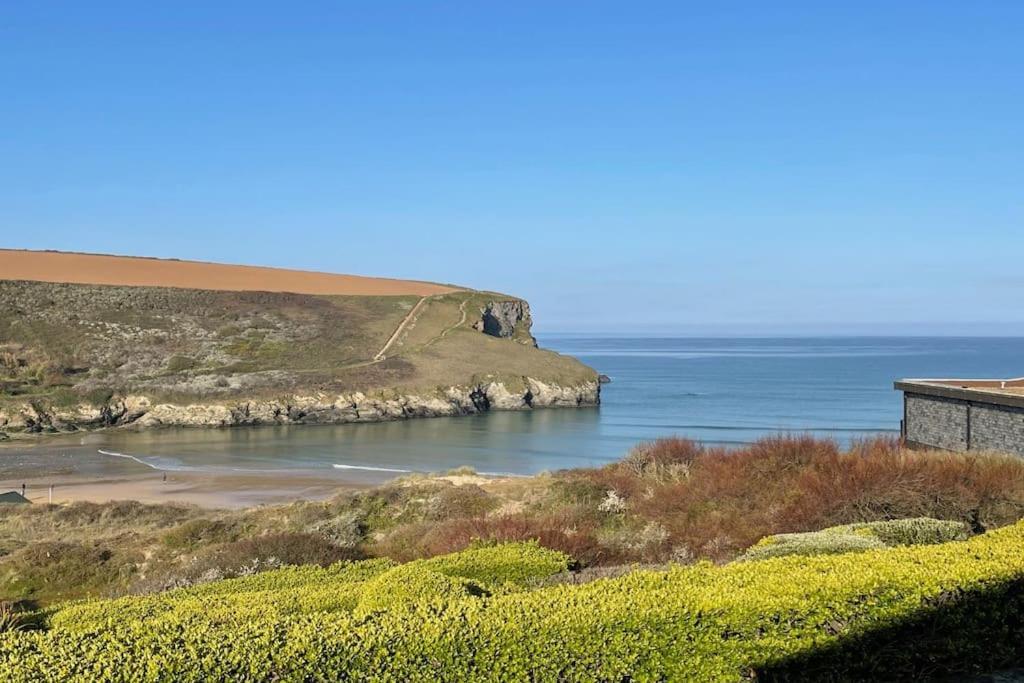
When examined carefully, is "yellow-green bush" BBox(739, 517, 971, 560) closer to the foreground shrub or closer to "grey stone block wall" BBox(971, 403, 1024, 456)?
the foreground shrub

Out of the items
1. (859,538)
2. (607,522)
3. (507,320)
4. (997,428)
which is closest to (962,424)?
(997,428)

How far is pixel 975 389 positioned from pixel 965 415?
4.33 feet

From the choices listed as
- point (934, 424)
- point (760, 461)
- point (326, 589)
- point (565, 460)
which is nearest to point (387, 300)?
point (565, 460)

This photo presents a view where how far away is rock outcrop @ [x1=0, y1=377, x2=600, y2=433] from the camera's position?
70688mm

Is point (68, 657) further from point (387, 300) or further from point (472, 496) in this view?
point (387, 300)

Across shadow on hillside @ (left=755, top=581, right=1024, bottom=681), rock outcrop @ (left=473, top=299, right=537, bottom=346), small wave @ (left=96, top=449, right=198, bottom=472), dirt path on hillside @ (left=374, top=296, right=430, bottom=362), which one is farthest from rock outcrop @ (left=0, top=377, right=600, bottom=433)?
shadow on hillside @ (left=755, top=581, right=1024, bottom=681)

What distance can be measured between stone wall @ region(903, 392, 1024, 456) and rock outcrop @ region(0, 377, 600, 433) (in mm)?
56370

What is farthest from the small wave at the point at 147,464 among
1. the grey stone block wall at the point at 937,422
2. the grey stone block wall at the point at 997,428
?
the grey stone block wall at the point at 997,428

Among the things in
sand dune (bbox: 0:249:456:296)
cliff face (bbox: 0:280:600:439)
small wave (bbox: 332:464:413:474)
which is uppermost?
sand dune (bbox: 0:249:456:296)

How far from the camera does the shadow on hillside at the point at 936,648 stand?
758cm

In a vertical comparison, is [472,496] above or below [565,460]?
above

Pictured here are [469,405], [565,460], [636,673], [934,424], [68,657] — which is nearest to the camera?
[68,657]

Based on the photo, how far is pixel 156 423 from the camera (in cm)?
7494

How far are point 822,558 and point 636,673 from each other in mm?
2931
